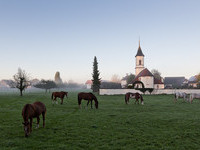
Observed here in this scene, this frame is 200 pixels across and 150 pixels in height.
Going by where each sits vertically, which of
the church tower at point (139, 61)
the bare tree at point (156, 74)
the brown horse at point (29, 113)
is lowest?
the brown horse at point (29, 113)

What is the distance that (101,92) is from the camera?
46.7 metres

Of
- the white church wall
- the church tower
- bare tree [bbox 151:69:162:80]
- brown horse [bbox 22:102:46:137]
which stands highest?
the church tower

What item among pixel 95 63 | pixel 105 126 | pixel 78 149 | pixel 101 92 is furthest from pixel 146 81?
pixel 78 149

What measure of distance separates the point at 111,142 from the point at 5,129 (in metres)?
6.60

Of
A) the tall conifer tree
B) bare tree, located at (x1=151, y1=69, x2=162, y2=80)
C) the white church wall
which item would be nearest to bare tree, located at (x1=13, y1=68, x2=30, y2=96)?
the tall conifer tree

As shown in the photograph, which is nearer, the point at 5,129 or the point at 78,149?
the point at 78,149

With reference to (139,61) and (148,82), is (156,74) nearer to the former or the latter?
(139,61)

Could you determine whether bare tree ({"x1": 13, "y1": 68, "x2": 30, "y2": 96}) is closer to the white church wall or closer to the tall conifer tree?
the tall conifer tree

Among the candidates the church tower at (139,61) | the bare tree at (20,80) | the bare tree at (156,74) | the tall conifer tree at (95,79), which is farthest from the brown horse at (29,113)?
the bare tree at (156,74)

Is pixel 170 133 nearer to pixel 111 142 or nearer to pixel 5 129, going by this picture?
pixel 111 142

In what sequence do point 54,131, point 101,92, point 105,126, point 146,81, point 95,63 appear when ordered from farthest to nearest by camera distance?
point 95,63, point 146,81, point 101,92, point 105,126, point 54,131

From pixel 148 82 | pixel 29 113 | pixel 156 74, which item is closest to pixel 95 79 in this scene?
pixel 148 82

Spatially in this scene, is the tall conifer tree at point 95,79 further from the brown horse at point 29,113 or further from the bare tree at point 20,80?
the brown horse at point 29,113

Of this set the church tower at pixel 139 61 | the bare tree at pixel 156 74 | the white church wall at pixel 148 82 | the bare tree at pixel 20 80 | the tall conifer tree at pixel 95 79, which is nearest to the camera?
the bare tree at pixel 20 80
